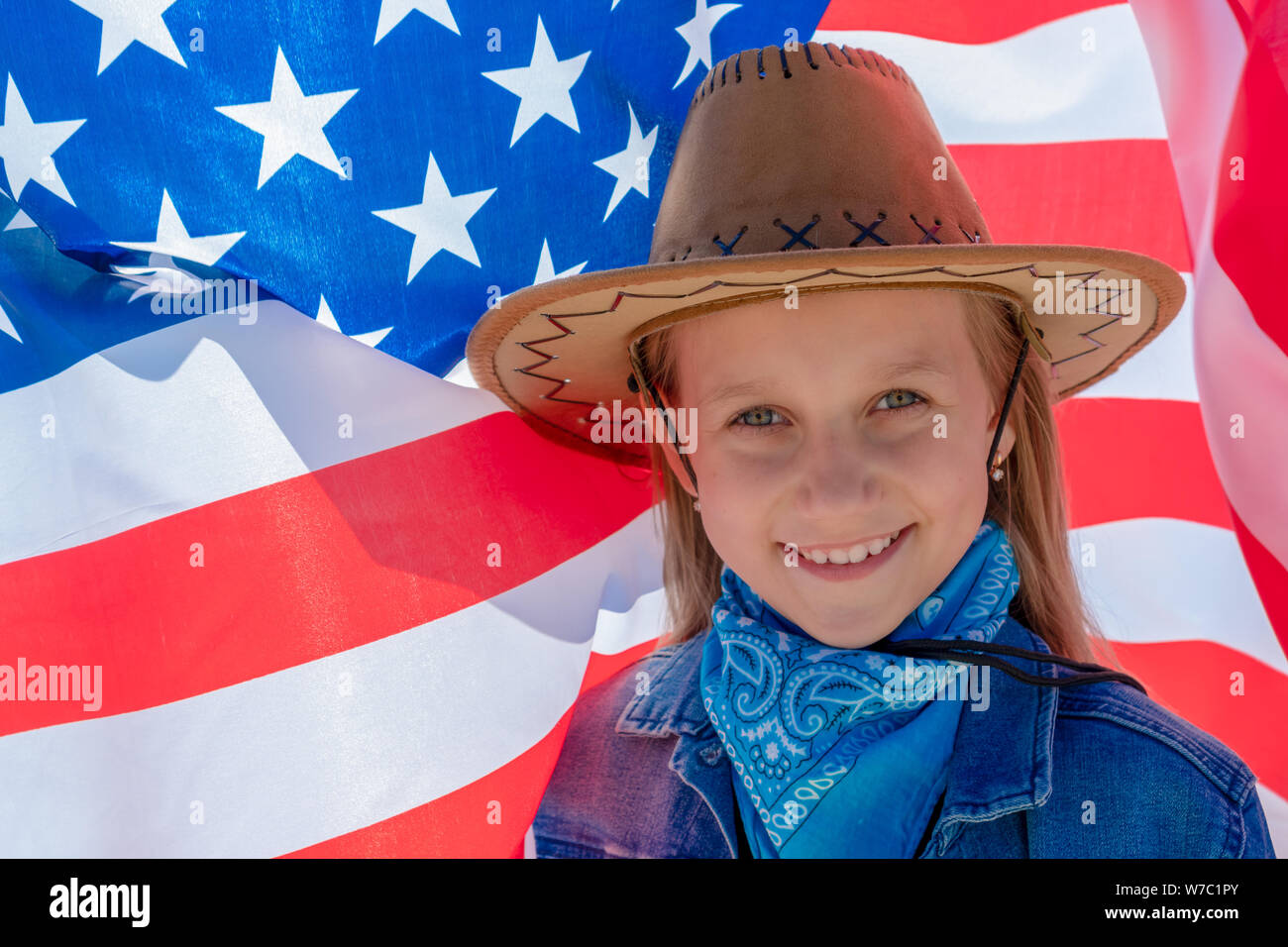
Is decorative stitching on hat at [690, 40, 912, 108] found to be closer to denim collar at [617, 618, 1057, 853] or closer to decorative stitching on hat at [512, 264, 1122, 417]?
decorative stitching on hat at [512, 264, 1122, 417]

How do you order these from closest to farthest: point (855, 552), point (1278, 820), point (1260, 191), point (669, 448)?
point (855, 552) < point (669, 448) < point (1260, 191) < point (1278, 820)

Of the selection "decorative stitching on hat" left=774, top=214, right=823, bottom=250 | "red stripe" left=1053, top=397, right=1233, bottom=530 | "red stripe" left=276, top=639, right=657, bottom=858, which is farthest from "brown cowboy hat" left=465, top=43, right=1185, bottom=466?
"red stripe" left=276, top=639, right=657, bottom=858

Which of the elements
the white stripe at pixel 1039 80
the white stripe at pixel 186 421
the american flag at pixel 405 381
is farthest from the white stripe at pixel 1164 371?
the white stripe at pixel 186 421

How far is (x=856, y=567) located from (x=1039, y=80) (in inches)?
55.0

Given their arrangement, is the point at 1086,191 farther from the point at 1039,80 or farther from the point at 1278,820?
the point at 1278,820

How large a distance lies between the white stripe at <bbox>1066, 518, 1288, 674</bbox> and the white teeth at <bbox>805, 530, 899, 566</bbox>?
3.01 ft

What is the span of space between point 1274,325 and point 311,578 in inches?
80.7

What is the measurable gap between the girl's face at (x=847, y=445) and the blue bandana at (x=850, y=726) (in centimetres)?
6

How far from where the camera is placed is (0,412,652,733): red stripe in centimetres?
189

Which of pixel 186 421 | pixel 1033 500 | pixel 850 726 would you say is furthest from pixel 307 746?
pixel 1033 500

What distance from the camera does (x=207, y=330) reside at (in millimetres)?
2004

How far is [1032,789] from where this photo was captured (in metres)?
1.76
